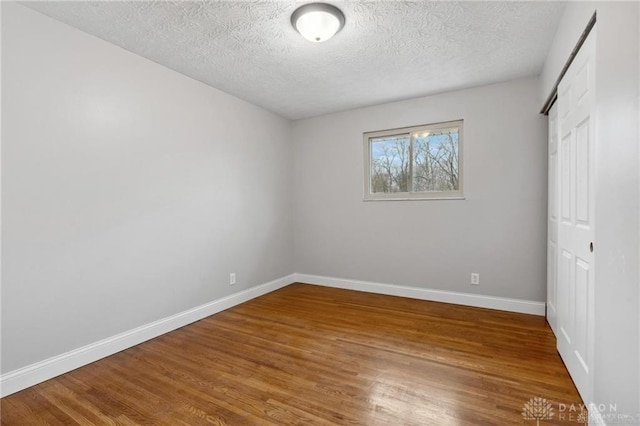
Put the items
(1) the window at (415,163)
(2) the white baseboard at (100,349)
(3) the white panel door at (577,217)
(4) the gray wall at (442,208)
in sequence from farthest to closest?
(1) the window at (415,163) < (4) the gray wall at (442,208) < (2) the white baseboard at (100,349) < (3) the white panel door at (577,217)

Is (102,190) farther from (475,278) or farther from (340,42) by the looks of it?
(475,278)

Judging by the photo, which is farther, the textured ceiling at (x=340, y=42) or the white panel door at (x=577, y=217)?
the textured ceiling at (x=340, y=42)

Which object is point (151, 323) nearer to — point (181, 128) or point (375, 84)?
point (181, 128)

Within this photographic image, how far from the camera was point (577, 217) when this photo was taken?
185 centimetres

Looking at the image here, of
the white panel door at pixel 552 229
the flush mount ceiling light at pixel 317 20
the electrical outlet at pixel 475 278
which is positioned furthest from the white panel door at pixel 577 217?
the flush mount ceiling light at pixel 317 20

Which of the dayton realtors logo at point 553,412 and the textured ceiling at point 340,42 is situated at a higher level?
the textured ceiling at point 340,42

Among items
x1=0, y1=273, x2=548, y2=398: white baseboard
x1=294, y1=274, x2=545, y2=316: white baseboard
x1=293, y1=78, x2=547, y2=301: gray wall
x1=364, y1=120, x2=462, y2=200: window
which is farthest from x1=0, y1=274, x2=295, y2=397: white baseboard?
x1=364, y1=120, x2=462, y2=200: window

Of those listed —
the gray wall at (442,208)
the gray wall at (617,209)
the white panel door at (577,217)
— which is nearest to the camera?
the gray wall at (617,209)

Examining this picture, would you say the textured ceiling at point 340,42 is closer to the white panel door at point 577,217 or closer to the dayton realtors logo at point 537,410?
the white panel door at point 577,217

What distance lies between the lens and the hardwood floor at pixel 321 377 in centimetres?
168

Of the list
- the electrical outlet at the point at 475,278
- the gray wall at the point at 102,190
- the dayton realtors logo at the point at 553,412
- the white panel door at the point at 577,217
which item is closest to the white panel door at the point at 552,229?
the white panel door at the point at 577,217

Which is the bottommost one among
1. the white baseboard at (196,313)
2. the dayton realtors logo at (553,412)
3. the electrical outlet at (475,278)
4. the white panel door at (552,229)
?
the dayton realtors logo at (553,412)

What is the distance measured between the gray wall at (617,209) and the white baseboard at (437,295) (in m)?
1.92

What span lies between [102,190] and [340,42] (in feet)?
7.51
